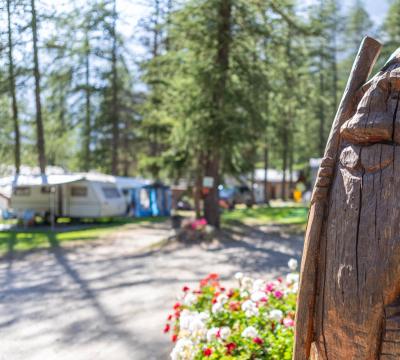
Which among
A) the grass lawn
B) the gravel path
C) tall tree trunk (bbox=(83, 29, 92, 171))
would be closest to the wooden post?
the gravel path

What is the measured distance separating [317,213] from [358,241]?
26 centimetres

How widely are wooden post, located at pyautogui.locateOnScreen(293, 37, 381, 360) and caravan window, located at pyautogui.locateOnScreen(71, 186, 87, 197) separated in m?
16.8

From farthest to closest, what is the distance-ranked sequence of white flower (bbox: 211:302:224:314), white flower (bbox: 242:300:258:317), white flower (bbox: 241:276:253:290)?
white flower (bbox: 241:276:253:290), white flower (bbox: 211:302:224:314), white flower (bbox: 242:300:258:317)

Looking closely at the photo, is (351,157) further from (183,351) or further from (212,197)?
(212,197)

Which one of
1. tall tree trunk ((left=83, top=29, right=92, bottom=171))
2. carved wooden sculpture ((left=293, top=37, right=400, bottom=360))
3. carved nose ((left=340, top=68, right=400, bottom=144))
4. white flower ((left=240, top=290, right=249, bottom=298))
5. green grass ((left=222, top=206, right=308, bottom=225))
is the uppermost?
tall tree trunk ((left=83, top=29, right=92, bottom=171))

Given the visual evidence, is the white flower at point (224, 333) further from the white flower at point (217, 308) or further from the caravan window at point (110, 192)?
the caravan window at point (110, 192)

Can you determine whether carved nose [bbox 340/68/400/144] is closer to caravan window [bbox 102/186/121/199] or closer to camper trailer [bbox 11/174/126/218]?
camper trailer [bbox 11/174/126/218]

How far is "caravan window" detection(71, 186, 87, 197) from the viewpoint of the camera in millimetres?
18094

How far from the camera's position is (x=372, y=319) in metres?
1.96

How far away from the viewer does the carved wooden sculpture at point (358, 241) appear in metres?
1.97

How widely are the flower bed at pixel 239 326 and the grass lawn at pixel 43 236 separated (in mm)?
8651

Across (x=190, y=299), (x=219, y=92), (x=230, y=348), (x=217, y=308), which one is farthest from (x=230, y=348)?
(x=219, y=92)

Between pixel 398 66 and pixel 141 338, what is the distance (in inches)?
166

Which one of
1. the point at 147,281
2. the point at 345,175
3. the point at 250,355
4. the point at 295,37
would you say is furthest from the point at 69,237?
the point at 345,175
